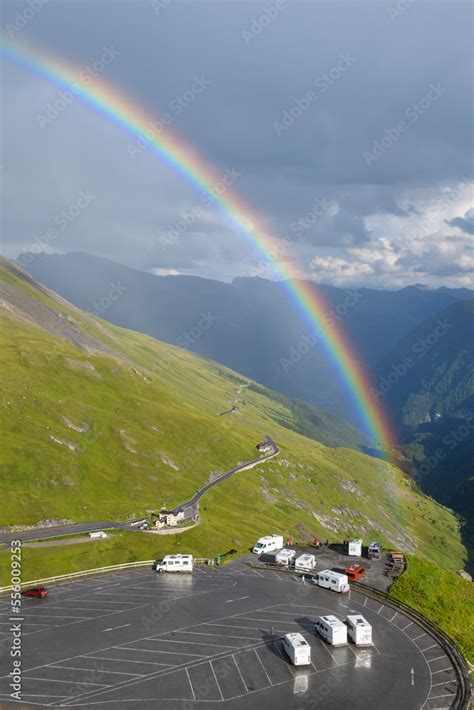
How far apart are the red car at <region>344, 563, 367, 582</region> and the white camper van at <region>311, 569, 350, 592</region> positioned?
2.59 metres

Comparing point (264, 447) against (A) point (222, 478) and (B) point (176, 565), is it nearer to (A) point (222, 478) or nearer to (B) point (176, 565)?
(A) point (222, 478)

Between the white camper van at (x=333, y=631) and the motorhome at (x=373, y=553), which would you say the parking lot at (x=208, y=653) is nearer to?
the white camper van at (x=333, y=631)

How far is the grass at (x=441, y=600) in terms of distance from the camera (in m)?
53.8

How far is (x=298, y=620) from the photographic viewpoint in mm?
50125

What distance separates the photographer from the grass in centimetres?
5380

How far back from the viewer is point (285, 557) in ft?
217

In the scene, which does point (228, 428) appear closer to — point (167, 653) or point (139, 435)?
point (139, 435)

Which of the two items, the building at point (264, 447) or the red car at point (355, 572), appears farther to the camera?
the building at point (264, 447)

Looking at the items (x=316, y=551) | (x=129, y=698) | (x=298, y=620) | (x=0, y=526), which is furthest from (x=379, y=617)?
(x=0, y=526)

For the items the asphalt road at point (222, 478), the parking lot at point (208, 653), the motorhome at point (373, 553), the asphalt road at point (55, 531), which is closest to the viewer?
the parking lot at point (208, 653)

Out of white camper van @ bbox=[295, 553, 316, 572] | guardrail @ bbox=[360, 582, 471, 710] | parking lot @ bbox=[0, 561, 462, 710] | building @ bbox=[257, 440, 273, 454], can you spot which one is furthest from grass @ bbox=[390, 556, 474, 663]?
building @ bbox=[257, 440, 273, 454]

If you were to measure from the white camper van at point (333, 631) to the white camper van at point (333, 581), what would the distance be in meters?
10.8

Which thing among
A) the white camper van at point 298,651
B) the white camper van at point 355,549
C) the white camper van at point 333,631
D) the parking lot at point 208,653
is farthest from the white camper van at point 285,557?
the white camper van at point 298,651

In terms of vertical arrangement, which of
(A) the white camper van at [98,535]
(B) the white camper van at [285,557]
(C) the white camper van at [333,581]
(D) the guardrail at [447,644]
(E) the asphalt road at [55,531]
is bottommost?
(D) the guardrail at [447,644]
